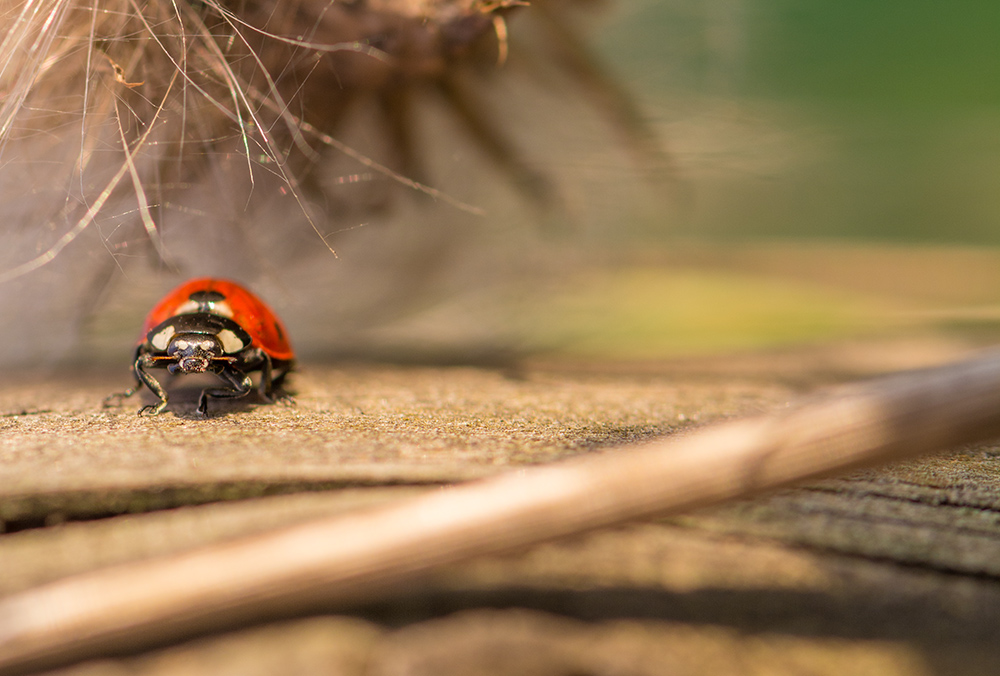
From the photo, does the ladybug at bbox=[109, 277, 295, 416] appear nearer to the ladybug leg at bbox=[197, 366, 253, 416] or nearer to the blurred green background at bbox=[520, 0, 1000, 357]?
the ladybug leg at bbox=[197, 366, 253, 416]

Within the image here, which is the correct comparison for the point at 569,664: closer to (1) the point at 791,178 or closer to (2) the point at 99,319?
(2) the point at 99,319

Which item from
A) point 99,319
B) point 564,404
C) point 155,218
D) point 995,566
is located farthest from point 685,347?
point 99,319

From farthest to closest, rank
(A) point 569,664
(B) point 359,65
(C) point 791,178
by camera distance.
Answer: (C) point 791,178 < (B) point 359,65 < (A) point 569,664

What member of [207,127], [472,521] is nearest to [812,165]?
[207,127]

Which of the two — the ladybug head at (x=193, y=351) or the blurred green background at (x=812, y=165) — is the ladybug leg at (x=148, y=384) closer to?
the ladybug head at (x=193, y=351)

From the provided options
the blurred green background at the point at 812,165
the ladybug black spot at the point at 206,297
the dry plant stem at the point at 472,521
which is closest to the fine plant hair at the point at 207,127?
the ladybug black spot at the point at 206,297

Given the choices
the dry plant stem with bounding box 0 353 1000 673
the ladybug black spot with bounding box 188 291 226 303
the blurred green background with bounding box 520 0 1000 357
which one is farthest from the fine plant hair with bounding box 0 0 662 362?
the dry plant stem with bounding box 0 353 1000 673
